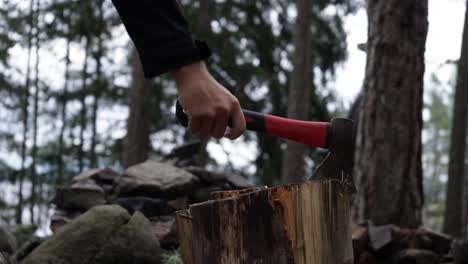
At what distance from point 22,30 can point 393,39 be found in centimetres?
1149

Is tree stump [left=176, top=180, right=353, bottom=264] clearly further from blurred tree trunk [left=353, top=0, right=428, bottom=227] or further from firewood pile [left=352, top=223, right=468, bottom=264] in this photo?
blurred tree trunk [left=353, top=0, right=428, bottom=227]

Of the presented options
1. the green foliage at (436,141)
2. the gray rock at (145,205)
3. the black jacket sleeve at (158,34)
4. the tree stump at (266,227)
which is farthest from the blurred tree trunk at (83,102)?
the green foliage at (436,141)

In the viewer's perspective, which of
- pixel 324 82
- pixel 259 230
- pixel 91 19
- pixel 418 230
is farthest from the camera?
pixel 91 19

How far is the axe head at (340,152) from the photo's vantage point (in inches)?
116

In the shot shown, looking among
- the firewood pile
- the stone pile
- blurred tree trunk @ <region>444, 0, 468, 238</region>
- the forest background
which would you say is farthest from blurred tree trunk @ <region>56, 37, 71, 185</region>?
the firewood pile

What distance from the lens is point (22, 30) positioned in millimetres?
15320

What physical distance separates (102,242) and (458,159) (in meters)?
8.03

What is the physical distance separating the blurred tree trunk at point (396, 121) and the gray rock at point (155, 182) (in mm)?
2147

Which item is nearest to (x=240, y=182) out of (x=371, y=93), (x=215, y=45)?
(x=371, y=93)

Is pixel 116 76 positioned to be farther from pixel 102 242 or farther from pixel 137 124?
pixel 102 242

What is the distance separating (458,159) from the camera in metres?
11.1

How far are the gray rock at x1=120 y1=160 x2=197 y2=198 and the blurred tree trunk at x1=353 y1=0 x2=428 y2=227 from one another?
2147 mm

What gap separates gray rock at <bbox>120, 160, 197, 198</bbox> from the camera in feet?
23.6

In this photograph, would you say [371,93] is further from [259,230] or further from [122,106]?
[122,106]
